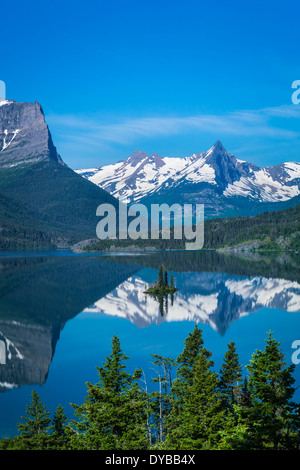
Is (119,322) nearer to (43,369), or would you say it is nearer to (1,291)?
(43,369)

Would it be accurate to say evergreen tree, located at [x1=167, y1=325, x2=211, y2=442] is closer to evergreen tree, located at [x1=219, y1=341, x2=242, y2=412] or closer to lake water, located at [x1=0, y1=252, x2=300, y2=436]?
evergreen tree, located at [x1=219, y1=341, x2=242, y2=412]

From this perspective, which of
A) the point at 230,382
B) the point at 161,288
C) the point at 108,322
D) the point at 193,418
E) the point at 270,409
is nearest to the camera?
the point at 270,409

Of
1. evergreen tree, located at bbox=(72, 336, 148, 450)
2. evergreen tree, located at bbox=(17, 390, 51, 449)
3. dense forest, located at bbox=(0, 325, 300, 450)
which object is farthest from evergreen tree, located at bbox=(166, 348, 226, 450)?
evergreen tree, located at bbox=(17, 390, 51, 449)

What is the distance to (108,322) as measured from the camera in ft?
288

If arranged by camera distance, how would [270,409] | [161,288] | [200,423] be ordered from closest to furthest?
[270,409] → [200,423] → [161,288]

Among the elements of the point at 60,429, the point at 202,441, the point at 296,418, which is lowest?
the point at 60,429

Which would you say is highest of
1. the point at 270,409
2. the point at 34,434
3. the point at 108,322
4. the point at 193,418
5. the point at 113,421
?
the point at 270,409

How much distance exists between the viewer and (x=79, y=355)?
63312 mm

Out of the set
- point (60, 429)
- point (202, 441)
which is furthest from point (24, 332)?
point (202, 441)

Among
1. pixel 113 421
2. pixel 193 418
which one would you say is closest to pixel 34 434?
pixel 113 421

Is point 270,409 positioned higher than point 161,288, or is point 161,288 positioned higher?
point 270,409

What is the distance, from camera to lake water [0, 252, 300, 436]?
52.6m

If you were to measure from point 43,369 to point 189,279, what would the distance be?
98.0m

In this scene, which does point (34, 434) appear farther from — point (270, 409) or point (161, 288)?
point (161, 288)
